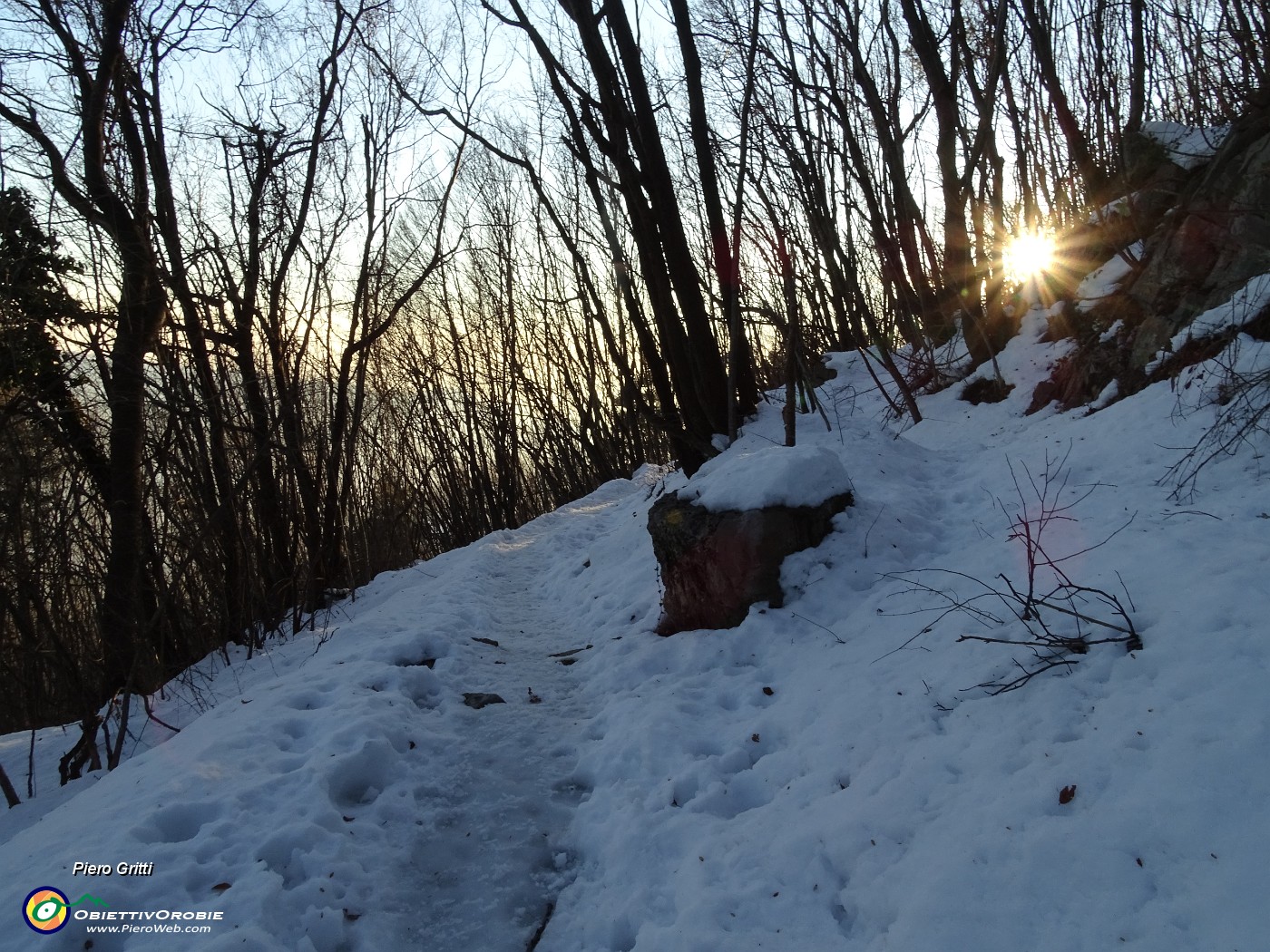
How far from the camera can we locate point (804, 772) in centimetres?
319

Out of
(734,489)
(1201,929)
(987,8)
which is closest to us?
(1201,929)

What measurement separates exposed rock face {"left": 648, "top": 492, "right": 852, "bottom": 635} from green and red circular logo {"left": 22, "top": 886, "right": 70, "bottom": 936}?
3.57m

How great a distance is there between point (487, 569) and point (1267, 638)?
794 cm

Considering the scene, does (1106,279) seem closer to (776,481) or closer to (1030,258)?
(1030,258)

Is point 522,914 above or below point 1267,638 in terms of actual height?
below

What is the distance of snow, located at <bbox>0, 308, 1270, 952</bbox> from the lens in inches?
82.7

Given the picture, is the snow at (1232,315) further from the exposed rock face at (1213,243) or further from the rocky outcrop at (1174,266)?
the exposed rock face at (1213,243)

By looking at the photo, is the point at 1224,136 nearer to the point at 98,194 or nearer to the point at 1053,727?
the point at 1053,727

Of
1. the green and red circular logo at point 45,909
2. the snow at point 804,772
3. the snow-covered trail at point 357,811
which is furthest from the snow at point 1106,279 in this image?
the green and red circular logo at point 45,909

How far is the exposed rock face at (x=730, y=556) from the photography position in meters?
4.87

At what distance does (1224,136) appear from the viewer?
6.09 meters

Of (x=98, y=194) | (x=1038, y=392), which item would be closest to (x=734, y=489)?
(x=1038, y=392)

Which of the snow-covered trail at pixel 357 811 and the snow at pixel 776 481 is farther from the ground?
the snow at pixel 776 481

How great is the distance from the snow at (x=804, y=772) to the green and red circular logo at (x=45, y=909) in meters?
0.05
